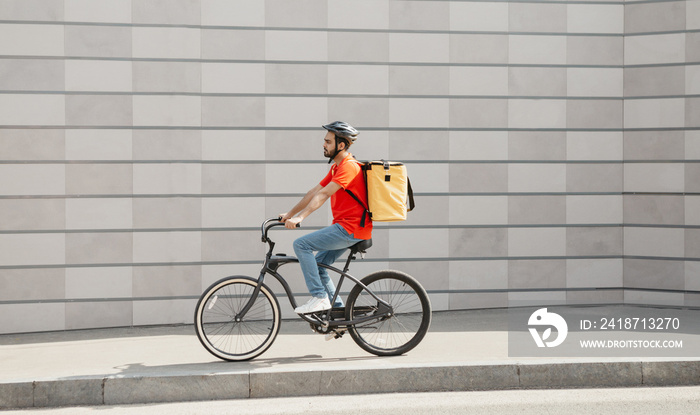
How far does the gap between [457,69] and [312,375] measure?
443cm

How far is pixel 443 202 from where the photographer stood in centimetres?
849

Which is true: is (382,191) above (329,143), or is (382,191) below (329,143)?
below

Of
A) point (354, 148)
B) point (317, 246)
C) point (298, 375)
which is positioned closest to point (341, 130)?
point (317, 246)

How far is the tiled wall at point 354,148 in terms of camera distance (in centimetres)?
779

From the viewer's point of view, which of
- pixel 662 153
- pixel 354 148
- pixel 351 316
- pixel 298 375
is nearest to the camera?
pixel 298 375

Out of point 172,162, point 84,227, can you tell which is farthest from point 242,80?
point 84,227

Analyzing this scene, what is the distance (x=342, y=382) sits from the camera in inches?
216

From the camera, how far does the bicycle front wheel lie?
19.3 ft

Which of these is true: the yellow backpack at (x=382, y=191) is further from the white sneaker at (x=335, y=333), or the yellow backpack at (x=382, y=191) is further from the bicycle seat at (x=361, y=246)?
the white sneaker at (x=335, y=333)

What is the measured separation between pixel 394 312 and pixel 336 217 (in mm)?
928

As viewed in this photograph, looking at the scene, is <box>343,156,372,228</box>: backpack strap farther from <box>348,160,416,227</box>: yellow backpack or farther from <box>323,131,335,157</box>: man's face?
<box>323,131,335,157</box>: man's face

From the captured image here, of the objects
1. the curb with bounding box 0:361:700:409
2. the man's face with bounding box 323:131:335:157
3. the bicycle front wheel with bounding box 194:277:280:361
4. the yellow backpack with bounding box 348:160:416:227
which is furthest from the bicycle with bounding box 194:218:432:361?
the man's face with bounding box 323:131:335:157

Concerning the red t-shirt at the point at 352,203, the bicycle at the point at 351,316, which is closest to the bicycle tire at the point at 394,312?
the bicycle at the point at 351,316

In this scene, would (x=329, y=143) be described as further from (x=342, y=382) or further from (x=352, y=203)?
(x=342, y=382)
